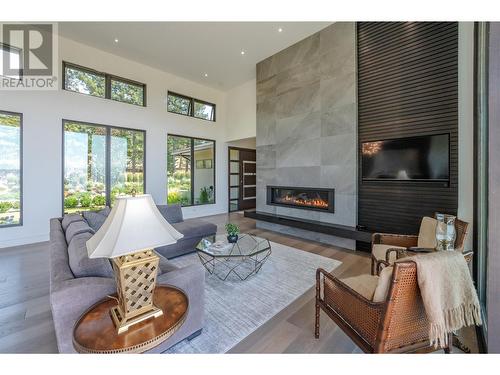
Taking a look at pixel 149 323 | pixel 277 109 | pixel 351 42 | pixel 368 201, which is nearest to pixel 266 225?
pixel 368 201

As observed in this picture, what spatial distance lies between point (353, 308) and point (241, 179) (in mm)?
7201

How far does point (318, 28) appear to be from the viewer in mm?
4539

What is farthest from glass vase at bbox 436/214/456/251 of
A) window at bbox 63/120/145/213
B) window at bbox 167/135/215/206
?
window at bbox 167/135/215/206

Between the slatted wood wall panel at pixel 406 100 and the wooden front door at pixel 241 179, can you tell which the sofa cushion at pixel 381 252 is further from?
the wooden front door at pixel 241 179

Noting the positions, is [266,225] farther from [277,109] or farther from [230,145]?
[230,145]

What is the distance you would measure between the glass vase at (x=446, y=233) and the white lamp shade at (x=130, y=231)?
2048 millimetres

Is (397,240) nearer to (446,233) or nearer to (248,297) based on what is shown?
(446,233)

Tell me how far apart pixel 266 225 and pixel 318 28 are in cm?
441

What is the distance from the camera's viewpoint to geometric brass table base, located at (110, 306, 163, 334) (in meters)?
1.16

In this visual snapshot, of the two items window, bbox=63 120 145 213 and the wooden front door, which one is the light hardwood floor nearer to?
window, bbox=63 120 145 213

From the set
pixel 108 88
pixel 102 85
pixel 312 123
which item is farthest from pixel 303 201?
pixel 102 85

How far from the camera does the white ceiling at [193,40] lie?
14.2 feet

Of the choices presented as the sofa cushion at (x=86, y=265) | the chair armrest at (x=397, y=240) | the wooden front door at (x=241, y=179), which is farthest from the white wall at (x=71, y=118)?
the chair armrest at (x=397, y=240)

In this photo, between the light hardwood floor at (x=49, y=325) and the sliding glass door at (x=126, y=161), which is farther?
the sliding glass door at (x=126, y=161)
